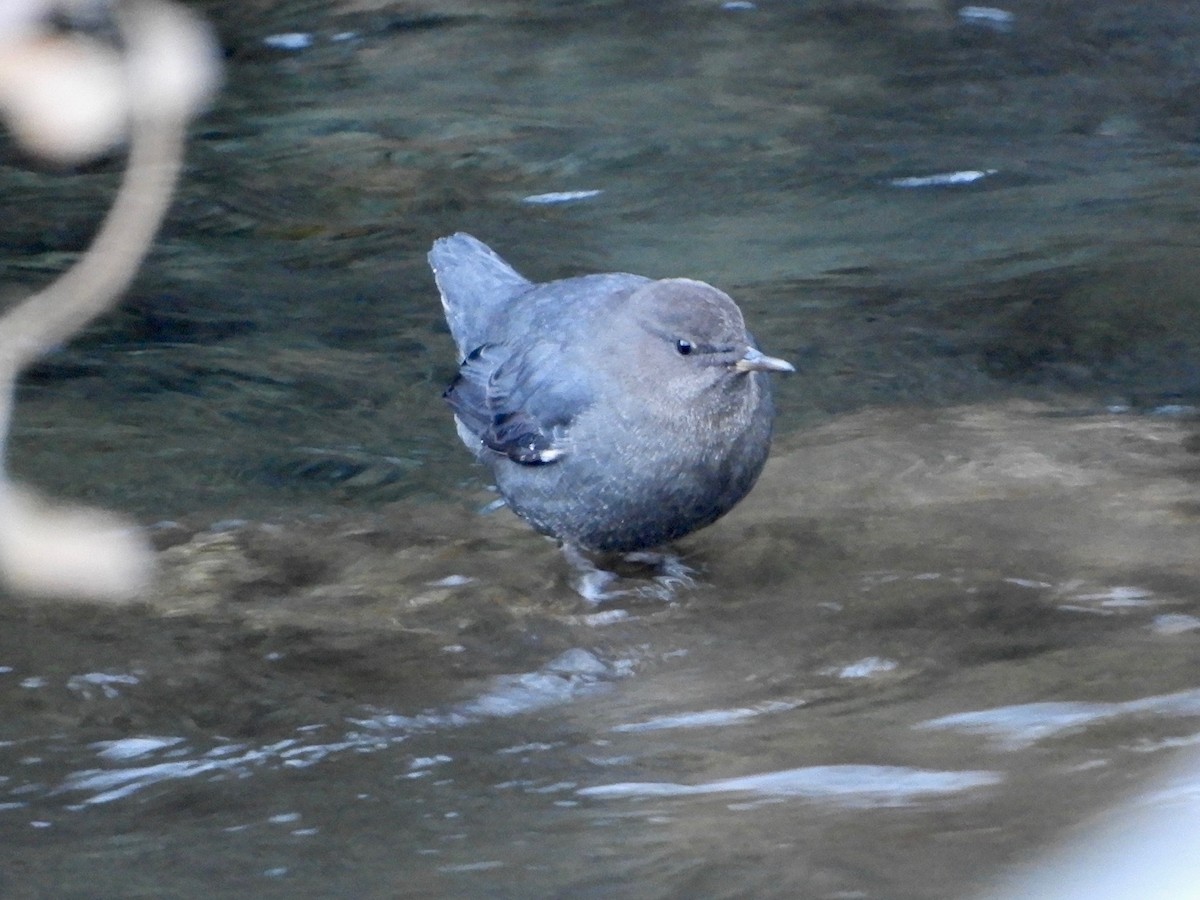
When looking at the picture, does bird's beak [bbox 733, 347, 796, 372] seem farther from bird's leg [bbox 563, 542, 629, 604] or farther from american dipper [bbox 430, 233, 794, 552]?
bird's leg [bbox 563, 542, 629, 604]

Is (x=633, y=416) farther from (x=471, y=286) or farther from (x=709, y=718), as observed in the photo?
(x=471, y=286)

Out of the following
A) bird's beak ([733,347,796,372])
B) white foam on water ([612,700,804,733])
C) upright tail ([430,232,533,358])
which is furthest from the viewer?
upright tail ([430,232,533,358])

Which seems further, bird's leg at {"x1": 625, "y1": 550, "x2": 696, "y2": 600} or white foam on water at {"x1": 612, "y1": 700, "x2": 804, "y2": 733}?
bird's leg at {"x1": 625, "y1": 550, "x2": 696, "y2": 600}

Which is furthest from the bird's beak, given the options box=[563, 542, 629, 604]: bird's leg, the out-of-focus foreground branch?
the out-of-focus foreground branch

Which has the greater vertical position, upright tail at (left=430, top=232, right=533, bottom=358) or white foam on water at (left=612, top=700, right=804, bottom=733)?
upright tail at (left=430, top=232, right=533, bottom=358)

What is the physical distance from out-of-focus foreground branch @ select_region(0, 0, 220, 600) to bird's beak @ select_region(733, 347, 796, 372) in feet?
8.57

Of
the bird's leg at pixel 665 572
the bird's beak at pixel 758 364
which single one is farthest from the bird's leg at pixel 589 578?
the bird's beak at pixel 758 364

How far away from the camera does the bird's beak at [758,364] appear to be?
412 centimetres

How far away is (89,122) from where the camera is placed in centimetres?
122

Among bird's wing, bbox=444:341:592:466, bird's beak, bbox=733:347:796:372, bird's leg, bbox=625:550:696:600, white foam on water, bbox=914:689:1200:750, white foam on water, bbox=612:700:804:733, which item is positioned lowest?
A: bird's leg, bbox=625:550:696:600

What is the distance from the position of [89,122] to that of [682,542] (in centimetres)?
392

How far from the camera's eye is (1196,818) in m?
2.38

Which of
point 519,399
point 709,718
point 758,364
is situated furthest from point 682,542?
point 709,718

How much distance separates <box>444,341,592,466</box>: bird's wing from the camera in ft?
15.4
